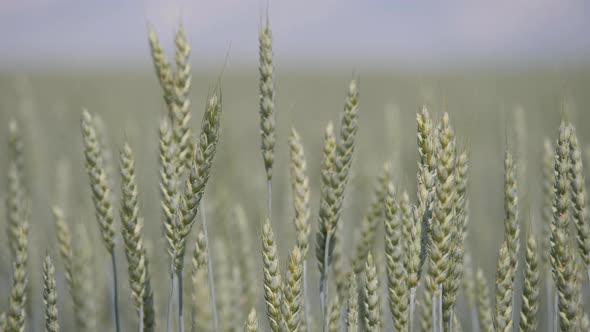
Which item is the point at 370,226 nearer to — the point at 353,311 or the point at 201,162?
the point at 353,311

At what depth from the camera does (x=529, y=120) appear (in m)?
9.64

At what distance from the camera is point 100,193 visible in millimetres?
1529

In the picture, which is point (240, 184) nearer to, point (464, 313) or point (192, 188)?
point (464, 313)

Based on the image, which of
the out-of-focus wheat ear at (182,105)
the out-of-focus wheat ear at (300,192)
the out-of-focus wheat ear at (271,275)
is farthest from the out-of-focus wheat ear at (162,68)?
the out-of-focus wheat ear at (271,275)

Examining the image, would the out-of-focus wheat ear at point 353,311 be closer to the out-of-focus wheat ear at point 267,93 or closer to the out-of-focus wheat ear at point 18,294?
the out-of-focus wheat ear at point 267,93

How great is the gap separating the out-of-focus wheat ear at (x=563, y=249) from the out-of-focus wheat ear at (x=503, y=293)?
0.13m

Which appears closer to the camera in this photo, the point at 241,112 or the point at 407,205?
the point at 407,205

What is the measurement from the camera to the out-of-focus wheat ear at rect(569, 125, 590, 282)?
1.38 metres

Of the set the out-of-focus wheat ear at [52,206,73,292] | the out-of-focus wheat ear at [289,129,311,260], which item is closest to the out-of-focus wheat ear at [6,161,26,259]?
the out-of-focus wheat ear at [52,206,73,292]

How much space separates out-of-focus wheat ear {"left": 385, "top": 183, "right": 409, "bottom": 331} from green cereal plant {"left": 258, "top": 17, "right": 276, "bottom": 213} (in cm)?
34

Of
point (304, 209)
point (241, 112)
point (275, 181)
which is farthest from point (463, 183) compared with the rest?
point (241, 112)

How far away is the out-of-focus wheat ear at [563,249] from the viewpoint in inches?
52.4

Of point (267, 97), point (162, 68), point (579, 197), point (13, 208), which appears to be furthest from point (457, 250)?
point (13, 208)

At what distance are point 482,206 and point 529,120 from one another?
212 inches
